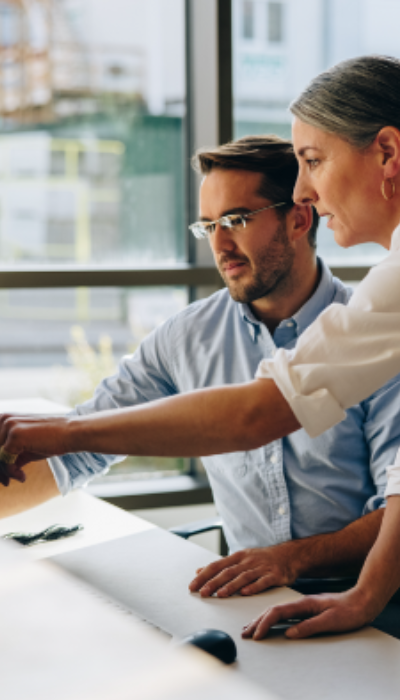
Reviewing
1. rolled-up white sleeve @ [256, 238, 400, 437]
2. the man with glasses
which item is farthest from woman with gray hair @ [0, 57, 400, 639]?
the man with glasses

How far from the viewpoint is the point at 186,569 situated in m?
1.21

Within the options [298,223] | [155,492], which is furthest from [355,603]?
[155,492]

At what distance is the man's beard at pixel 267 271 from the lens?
169 cm

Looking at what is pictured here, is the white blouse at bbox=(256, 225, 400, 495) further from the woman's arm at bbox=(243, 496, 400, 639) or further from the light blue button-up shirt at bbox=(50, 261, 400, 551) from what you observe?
the light blue button-up shirt at bbox=(50, 261, 400, 551)

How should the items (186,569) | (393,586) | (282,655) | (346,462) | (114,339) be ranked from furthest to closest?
(114,339) → (346,462) → (186,569) → (393,586) → (282,655)

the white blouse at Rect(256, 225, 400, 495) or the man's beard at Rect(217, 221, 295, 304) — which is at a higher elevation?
the white blouse at Rect(256, 225, 400, 495)

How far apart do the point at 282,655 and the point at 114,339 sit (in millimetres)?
1895

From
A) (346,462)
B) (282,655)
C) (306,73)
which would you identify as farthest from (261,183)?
(306,73)

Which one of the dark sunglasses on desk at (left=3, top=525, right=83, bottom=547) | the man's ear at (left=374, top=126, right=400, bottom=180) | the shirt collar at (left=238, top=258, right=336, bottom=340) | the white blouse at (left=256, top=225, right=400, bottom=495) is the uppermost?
the man's ear at (left=374, top=126, right=400, bottom=180)

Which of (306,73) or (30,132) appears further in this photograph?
(306,73)

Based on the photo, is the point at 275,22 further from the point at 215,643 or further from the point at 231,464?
the point at 215,643

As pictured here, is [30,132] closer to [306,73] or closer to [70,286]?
[70,286]

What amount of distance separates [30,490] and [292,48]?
2.04 meters

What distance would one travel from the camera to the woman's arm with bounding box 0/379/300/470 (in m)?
0.96
